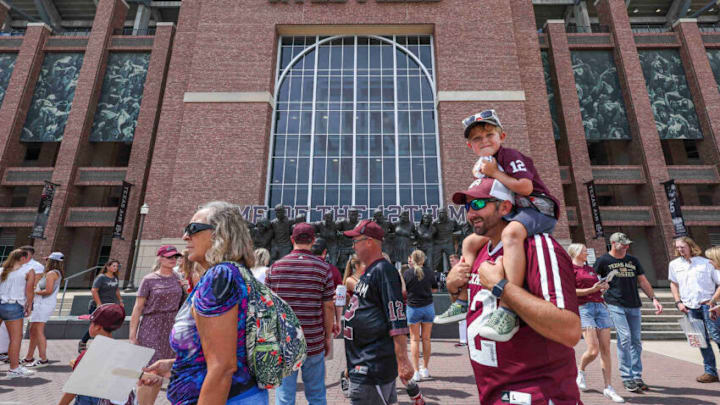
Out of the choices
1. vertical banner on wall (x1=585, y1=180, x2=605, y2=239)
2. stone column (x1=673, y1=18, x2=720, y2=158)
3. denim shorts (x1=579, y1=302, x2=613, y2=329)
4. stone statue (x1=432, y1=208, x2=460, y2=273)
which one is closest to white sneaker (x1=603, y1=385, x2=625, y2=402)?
denim shorts (x1=579, y1=302, x2=613, y2=329)

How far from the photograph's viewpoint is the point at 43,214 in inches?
893

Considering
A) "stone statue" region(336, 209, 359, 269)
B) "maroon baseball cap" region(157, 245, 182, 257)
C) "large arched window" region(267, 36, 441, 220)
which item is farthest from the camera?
"large arched window" region(267, 36, 441, 220)

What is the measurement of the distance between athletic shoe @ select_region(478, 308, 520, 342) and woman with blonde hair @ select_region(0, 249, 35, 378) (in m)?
7.25

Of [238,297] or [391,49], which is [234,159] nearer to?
[391,49]

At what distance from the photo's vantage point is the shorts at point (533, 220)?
5.36ft

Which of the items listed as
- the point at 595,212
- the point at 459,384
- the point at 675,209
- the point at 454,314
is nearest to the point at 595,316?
the point at 459,384

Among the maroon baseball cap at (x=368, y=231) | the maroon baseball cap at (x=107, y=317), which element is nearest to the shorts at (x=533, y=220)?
the maroon baseball cap at (x=368, y=231)

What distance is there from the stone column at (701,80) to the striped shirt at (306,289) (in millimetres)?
31092

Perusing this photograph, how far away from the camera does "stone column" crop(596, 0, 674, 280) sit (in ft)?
74.7

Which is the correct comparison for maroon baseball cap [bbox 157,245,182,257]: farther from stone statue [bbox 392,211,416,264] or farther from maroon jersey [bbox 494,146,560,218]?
stone statue [bbox 392,211,416,264]

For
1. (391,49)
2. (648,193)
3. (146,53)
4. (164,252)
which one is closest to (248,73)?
(391,49)

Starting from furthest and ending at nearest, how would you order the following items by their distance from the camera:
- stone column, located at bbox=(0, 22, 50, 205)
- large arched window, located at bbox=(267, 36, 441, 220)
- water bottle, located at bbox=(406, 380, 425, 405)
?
1. stone column, located at bbox=(0, 22, 50, 205)
2. large arched window, located at bbox=(267, 36, 441, 220)
3. water bottle, located at bbox=(406, 380, 425, 405)

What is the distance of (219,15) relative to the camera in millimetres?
22719

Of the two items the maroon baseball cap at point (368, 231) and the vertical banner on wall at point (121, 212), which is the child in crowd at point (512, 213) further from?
the vertical banner on wall at point (121, 212)
